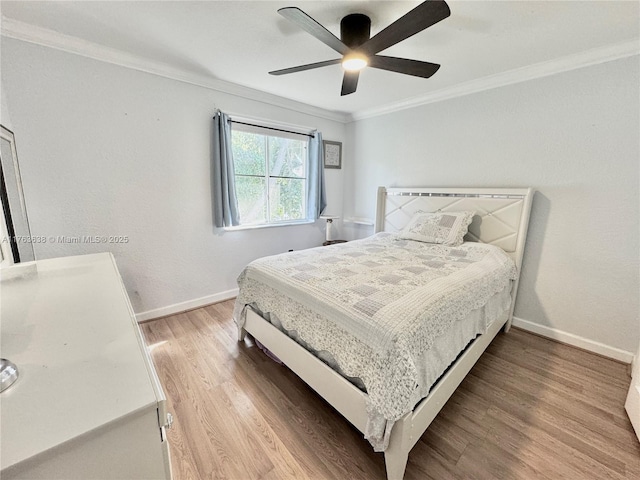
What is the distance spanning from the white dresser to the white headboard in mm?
2893

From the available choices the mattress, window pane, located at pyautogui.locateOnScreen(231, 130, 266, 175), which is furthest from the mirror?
window pane, located at pyautogui.locateOnScreen(231, 130, 266, 175)

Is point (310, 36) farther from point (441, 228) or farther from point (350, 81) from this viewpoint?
point (441, 228)

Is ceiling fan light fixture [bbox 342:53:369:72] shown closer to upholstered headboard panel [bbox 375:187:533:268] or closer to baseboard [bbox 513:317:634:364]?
upholstered headboard panel [bbox 375:187:533:268]

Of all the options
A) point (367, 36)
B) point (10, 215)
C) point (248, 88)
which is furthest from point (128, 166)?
point (367, 36)

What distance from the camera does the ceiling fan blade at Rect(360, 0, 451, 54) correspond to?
1.16 m

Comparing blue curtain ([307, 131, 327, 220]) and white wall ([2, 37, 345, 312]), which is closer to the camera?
white wall ([2, 37, 345, 312])

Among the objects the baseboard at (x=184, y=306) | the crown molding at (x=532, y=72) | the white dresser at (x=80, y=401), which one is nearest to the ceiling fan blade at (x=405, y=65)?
the crown molding at (x=532, y=72)

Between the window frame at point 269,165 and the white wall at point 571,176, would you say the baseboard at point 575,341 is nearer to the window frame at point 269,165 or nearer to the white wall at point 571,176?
the white wall at point 571,176

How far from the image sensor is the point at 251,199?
3.29m

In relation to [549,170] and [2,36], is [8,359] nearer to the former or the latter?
[2,36]

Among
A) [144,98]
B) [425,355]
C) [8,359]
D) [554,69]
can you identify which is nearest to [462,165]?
[554,69]

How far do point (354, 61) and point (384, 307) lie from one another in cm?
152

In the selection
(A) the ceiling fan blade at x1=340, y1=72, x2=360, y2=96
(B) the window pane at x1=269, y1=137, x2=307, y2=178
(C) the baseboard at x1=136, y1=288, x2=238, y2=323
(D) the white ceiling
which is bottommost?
(C) the baseboard at x1=136, y1=288, x2=238, y2=323

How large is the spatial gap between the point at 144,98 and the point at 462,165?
3.22m
